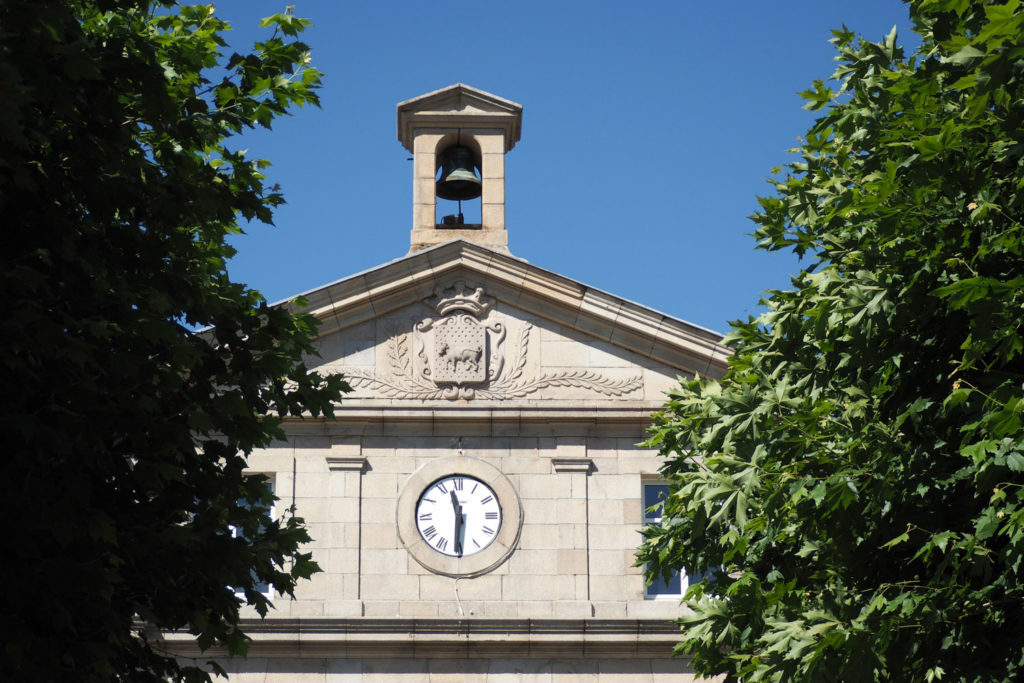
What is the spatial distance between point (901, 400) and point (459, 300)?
1050cm

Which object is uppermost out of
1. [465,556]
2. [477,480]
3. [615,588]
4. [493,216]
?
[493,216]

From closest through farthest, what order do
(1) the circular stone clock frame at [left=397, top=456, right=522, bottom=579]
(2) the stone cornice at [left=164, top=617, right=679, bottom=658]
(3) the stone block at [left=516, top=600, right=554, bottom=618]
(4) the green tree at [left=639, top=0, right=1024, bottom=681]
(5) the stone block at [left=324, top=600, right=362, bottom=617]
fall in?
1. (4) the green tree at [left=639, top=0, right=1024, bottom=681]
2. (2) the stone cornice at [left=164, top=617, right=679, bottom=658]
3. (5) the stone block at [left=324, top=600, right=362, bottom=617]
4. (3) the stone block at [left=516, top=600, right=554, bottom=618]
5. (1) the circular stone clock frame at [left=397, top=456, right=522, bottom=579]

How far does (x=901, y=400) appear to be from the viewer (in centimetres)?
1312

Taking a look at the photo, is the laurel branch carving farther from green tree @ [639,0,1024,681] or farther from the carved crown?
green tree @ [639,0,1024,681]

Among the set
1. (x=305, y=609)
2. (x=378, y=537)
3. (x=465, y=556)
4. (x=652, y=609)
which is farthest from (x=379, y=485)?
(x=652, y=609)

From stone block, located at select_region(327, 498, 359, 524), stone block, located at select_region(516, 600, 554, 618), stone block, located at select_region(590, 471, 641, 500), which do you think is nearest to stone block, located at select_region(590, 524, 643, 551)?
stone block, located at select_region(590, 471, 641, 500)

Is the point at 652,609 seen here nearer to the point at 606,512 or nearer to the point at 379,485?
the point at 606,512

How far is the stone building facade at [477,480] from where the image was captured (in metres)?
21.3

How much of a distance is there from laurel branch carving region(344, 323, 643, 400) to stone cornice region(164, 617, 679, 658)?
10.2 feet

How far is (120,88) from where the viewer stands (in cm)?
1157

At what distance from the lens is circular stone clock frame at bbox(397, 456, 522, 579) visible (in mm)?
21797

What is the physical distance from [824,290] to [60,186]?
6.03 metres

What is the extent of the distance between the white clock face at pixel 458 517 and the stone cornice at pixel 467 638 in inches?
42.7

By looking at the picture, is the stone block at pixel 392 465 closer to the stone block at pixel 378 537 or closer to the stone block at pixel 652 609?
the stone block at pixel 378 537
